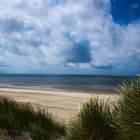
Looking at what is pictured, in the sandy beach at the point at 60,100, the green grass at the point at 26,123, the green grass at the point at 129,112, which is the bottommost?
the sandy beach at the point at 60,100

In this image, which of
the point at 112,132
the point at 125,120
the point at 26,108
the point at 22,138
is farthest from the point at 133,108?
the point at 26,108

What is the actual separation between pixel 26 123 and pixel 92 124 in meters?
1.97

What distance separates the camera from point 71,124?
6.28 metres

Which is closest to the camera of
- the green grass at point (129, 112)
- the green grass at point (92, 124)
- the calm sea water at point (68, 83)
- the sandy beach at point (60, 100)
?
the green grass at point (129, 112)

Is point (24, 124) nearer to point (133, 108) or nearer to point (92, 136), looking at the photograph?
point (92, 136)

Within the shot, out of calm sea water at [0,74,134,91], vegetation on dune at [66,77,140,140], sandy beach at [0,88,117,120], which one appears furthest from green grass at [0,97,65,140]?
sandy beach at [0,88,117,120]

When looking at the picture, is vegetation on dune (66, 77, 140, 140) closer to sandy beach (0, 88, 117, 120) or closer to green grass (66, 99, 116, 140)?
green grass (66, 99, 116, 140)

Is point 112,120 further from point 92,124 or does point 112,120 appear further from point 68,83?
point 68,83

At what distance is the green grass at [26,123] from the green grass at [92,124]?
868 mm

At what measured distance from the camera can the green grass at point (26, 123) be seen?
6.70 meters

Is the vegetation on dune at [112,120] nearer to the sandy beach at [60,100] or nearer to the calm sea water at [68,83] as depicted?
the calm sea water at [68,83]

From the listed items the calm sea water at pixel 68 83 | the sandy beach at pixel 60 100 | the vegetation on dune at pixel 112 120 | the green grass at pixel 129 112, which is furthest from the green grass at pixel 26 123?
the sandy beach at pixel 60 100

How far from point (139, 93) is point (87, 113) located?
1133mm

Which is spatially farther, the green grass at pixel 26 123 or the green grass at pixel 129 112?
the green grass at pixel 26 123
